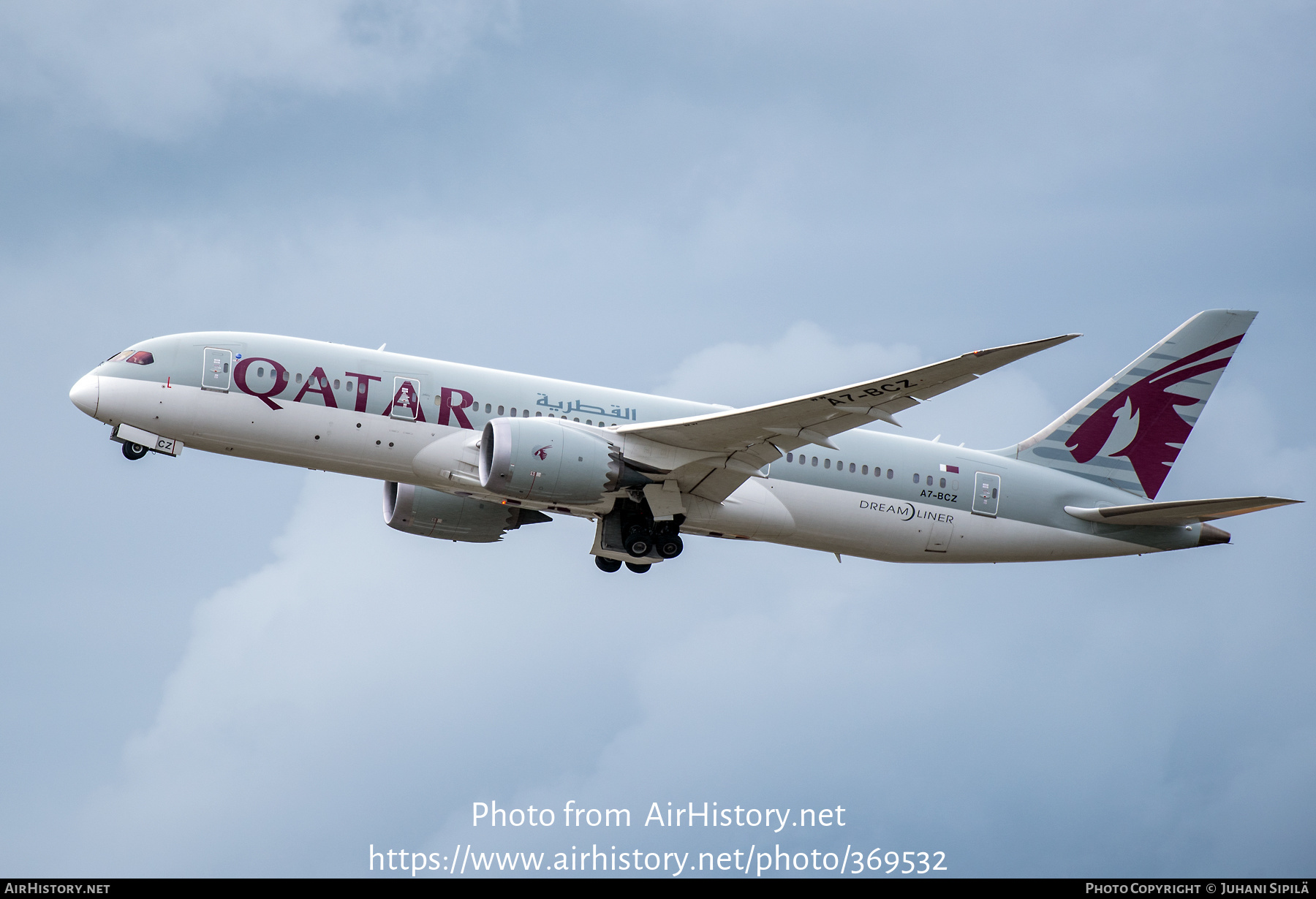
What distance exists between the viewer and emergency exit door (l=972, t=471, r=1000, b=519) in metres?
34.6

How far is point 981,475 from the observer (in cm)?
3478

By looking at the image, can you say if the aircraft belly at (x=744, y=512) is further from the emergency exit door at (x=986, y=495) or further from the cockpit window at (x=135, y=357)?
the cockpit window at (x=135, y=357)

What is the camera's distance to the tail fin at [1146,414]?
36656mm

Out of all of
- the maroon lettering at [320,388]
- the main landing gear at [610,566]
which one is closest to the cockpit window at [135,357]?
the maroon lettering at [320,388]

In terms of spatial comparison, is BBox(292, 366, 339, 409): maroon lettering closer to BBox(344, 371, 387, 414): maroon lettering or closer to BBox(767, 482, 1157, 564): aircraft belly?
BBox(344, 371, 387, 414): maroon lettering

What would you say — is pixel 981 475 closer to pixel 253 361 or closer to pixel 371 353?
pixel 371 353

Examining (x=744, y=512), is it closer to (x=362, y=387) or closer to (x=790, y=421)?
(x=790, y=421)

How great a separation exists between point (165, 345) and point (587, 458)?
33.4 feet

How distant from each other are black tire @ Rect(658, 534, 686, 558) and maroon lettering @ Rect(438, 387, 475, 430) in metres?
5.56

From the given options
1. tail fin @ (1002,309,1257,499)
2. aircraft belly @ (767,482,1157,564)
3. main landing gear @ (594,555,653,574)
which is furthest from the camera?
tail fin @ (1002,309,1257,499)

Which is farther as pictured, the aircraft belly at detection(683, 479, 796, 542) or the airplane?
the aircraft belly at detection(683, 479, 796, 542)

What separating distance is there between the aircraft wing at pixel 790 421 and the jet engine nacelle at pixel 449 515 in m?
6.67

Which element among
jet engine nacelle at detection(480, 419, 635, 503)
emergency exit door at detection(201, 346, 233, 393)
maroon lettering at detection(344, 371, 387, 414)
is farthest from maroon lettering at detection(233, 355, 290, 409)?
jet engine nacelle at detection(480, 419, 635, 503)
